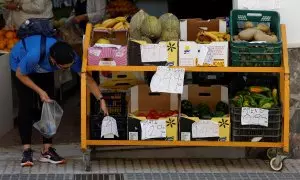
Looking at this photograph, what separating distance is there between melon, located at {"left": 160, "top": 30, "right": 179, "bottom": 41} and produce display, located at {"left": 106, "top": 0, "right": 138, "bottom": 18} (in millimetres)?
2358

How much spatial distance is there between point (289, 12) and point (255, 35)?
0.61 metres

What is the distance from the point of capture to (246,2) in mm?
6777

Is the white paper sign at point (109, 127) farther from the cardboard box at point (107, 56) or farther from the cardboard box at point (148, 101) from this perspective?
the cardboard box at point (107, 56)

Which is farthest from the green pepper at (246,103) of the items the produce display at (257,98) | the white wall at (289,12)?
the white wall at (289,12)

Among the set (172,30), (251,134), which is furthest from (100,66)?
(251,134)

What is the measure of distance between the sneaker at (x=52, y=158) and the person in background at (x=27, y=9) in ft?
6.81

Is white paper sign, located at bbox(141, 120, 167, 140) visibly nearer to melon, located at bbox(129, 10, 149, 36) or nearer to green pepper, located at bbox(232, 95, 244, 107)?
green pepper, located at bbox(232, 95, 244, 107)

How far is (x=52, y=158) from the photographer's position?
22.3ft

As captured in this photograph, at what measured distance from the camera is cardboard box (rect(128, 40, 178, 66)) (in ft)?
20.6

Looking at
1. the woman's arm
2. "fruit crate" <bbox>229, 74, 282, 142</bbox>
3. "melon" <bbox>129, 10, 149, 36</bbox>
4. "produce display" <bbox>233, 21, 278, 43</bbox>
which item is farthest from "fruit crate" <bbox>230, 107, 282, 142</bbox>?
the woman's arm

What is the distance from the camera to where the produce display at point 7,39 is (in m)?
8.41

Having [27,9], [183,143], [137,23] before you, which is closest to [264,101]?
[183,143]

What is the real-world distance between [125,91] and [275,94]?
4.96 ft

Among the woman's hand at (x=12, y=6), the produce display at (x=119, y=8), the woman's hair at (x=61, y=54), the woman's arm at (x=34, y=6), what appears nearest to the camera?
the woman's hair at (x=61, y=54)
